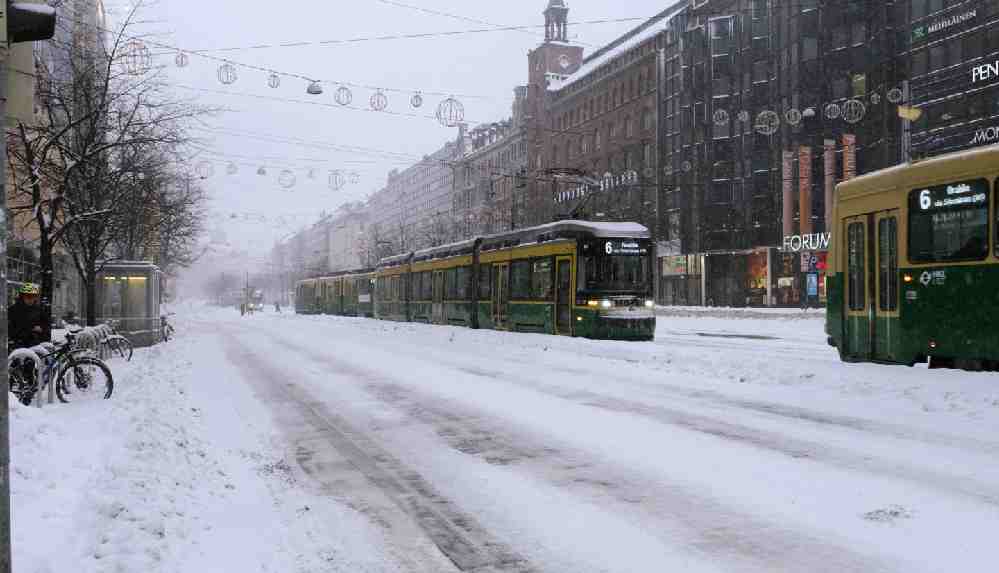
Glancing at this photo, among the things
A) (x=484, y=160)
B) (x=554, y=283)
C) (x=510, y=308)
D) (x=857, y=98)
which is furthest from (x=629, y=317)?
(x=484, y=160)

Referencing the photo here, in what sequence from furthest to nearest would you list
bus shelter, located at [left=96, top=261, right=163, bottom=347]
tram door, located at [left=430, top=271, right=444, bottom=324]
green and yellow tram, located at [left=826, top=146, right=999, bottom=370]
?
tram door, located at [left=430, top=271, right=444, bottom=324] < bus shelter, located at [left=96, top=261, right=163, bottom=347] < green and yellow tram, located at [left=826, top=146, right=999, bottom=370]

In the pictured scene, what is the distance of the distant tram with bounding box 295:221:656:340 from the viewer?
872 inches

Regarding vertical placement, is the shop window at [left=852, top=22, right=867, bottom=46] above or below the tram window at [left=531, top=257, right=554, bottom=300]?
above

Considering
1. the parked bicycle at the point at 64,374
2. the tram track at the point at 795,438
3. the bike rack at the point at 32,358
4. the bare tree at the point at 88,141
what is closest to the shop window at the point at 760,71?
the bare tree at the point at 88,141

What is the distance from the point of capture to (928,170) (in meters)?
12.5

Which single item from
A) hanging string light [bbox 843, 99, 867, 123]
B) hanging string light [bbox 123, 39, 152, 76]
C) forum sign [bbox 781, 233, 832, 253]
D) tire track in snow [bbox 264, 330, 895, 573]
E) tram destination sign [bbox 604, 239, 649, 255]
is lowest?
tire track in snow [bbox 264, 330, 895, 573]

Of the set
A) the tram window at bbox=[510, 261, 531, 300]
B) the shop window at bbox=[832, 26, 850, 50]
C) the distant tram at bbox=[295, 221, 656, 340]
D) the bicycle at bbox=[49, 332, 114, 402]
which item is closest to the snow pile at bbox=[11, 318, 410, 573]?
the bicycle at bbox=[49, 332, 114, 402]

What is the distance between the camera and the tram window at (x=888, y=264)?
513 inches

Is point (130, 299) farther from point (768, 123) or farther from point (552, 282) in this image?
point (768, 123)

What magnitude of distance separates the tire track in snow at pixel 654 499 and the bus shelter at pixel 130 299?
1717 cm

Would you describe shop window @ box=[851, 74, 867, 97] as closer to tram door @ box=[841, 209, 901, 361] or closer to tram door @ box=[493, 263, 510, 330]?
tram door @ box=[493, 263, 510, 330]

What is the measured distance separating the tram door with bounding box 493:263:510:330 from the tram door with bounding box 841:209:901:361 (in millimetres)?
13482

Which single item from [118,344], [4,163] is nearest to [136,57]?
[118,344]

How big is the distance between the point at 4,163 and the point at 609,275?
19.8 metres
